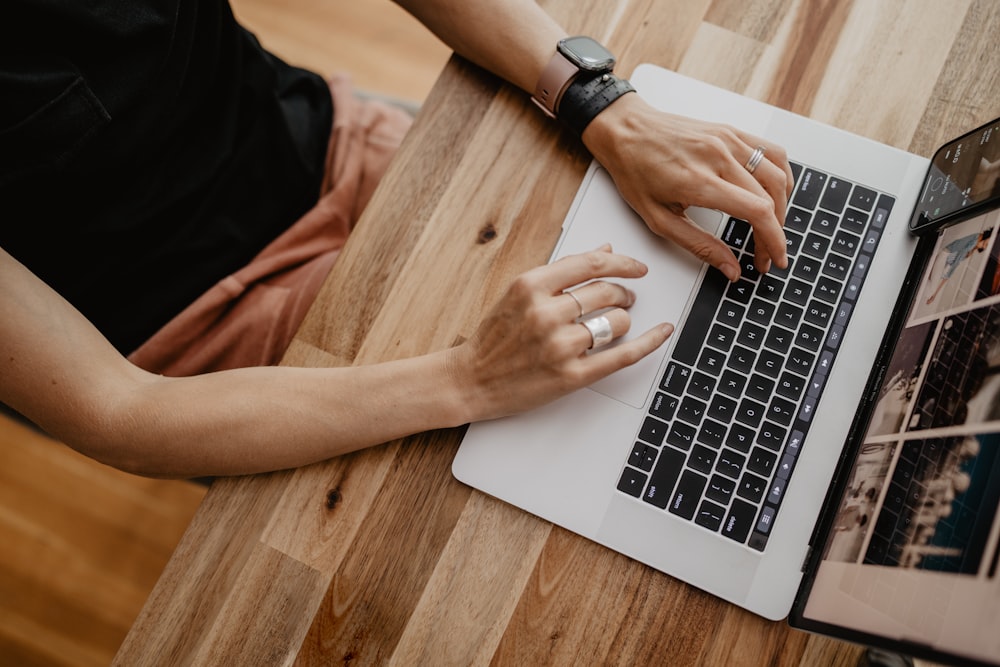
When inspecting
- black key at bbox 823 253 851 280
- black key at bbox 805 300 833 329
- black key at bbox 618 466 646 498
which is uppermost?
black key at bbox 823 253 851 280

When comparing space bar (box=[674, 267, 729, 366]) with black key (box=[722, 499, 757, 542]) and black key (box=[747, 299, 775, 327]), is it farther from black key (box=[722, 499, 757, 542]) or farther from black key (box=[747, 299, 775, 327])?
black key (box=[722, 499, 757, 542])

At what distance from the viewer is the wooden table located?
690 millimetres

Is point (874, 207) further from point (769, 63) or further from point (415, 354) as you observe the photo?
point (415, 354)

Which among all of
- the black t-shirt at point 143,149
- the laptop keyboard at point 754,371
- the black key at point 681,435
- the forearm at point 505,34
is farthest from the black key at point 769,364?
the black t-shirt at point 143,149

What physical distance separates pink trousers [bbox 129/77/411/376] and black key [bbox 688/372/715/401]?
0.52 meters

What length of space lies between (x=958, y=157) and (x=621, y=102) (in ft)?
1.25

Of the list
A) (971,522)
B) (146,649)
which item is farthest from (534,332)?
(146,649)

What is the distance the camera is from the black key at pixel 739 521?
0.68m

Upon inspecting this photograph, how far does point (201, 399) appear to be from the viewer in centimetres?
72

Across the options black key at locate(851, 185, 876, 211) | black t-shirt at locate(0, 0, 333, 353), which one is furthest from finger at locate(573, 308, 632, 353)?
black t-shirt at locate(0, 0, 333, 353)

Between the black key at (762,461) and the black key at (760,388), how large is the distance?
0.06 meters

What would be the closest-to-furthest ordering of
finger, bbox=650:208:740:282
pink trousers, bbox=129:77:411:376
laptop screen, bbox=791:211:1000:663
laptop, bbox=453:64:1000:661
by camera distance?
laptop screen, bbox=791:211:1000:663 < laptop, bbox=453:64:1000:661 < finger, bbox=650:208:740:282 < pink trousers, bbox=129:77:411:376

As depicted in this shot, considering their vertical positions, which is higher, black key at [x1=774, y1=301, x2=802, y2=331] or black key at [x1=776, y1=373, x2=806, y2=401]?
black key at [x1=774, y1=301, x2=802, y2=331]

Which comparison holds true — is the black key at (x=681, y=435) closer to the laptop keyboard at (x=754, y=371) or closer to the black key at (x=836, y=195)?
the laptop keyboard at (x=754, y=371)
